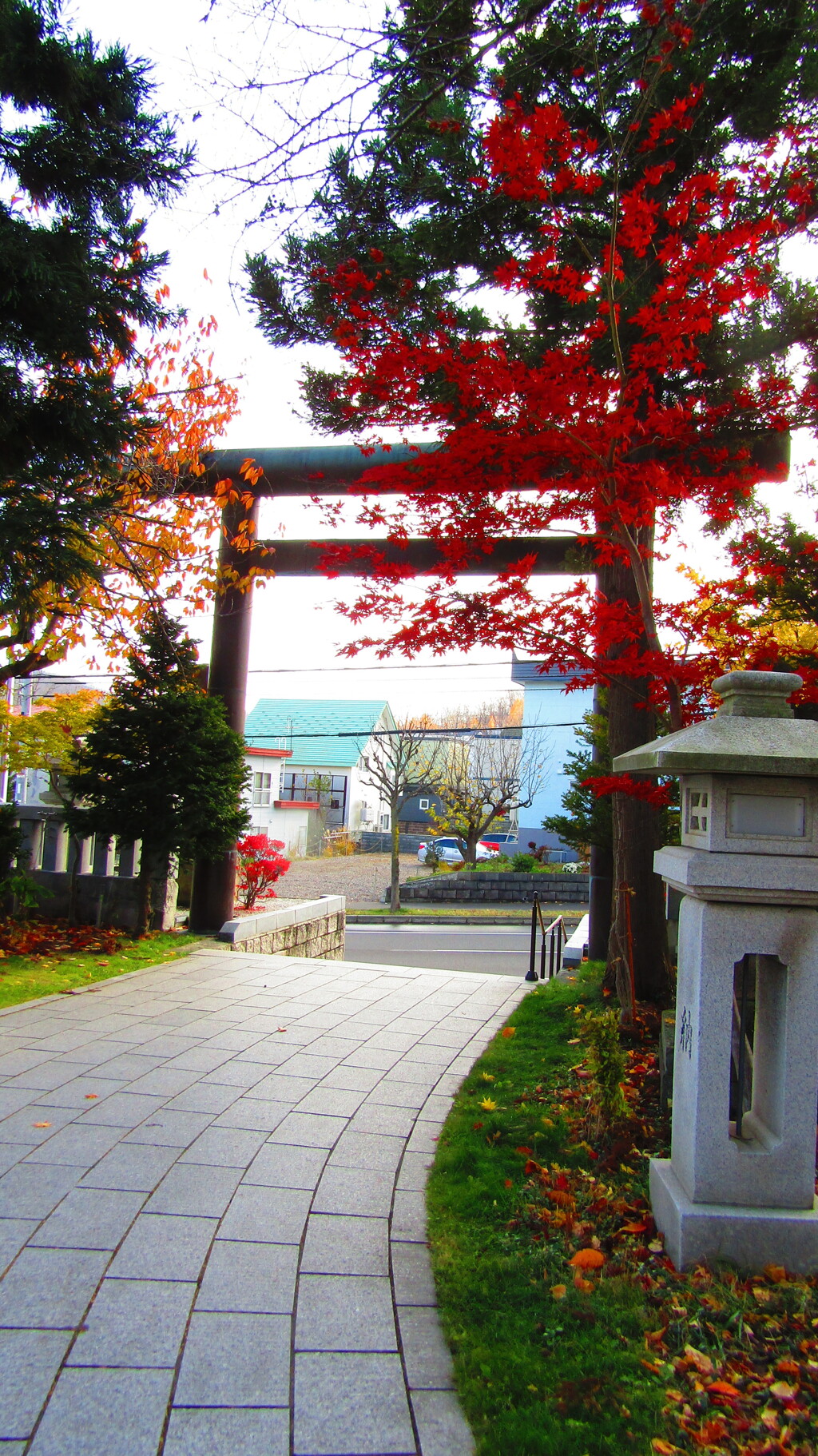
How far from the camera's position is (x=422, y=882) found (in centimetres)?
2444

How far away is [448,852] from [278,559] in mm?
25278

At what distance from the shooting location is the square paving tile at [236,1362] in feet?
7.39

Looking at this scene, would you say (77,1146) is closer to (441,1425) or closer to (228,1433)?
(228,1433)

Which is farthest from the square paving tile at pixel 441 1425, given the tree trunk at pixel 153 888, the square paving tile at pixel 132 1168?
the tree trunk at pixel 153 888

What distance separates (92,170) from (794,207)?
479 cm

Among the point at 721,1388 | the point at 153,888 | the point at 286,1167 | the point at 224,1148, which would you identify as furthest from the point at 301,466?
the point at 721,1388

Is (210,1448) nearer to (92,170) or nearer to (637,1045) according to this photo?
(637,1045)

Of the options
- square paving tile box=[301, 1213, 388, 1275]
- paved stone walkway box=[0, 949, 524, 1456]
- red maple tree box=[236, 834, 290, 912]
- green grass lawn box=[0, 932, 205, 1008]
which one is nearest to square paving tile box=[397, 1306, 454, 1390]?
paved stone walkway box=[0, 949, 524, 1456]

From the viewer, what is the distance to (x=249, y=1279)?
281 centimetres

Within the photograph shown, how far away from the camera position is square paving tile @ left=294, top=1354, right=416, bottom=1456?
6.89ft

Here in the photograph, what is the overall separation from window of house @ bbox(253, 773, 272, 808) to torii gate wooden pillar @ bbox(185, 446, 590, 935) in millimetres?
21235

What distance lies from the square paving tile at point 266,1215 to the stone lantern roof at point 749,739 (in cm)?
216

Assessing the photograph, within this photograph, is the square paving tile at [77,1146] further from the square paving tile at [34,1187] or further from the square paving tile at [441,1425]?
the square paving tile at [441,1425]

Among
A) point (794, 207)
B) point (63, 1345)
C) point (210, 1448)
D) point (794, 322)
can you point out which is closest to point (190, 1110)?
point (63, 1345)
